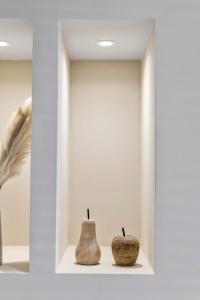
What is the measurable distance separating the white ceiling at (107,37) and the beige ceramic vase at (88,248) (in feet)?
2.33

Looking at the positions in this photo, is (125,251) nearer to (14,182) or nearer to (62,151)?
(62,151)

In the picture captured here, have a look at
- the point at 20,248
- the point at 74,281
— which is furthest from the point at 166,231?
the point at 20,248

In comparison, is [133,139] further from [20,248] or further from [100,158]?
[20,248]

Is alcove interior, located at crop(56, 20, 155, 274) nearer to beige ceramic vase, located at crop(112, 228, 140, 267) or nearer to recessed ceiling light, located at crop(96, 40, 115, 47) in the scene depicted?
recessed ceiling light, located at crop(96, 40, 115, 47)

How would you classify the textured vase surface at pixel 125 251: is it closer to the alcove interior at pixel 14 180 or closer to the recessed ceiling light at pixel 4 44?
the alcove interior at pixel 14 180

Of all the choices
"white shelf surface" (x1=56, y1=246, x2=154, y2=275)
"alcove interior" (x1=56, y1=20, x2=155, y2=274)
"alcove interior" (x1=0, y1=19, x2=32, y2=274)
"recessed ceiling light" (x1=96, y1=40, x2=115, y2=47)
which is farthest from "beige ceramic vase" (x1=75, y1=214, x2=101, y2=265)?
"recessed ceiling light" (x1=96, y1=40, x2=115, y2=47)

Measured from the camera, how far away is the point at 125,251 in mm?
2135

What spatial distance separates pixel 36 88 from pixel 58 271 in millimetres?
643

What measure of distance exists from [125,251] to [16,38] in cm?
92

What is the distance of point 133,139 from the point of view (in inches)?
105

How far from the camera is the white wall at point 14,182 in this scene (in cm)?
264

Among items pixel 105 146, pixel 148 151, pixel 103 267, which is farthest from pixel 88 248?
pixel 105 146

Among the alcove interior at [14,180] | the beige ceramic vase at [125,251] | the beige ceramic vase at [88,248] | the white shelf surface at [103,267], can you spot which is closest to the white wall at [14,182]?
the alcove interior at [14,180]

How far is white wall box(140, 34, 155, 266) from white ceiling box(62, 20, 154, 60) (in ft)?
0.16
